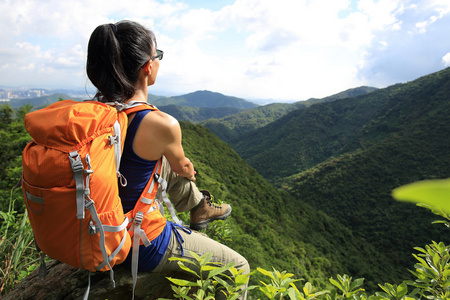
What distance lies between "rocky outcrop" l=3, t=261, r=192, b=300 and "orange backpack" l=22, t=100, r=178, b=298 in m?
0.56

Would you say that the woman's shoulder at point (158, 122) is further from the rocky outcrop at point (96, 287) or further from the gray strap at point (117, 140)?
the rocky outcrop at point (96, 287)

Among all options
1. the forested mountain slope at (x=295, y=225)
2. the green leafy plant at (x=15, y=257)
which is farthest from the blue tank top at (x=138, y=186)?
the forested mountain slope at (x=295, y=225)

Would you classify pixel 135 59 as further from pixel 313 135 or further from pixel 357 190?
pixel 313 135

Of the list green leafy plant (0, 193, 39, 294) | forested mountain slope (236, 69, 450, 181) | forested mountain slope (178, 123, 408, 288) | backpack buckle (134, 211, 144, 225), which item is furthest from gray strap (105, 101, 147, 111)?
forested mountain slope (236, 69, 450, 181)

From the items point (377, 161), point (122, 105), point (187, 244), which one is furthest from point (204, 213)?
point (377, 161)

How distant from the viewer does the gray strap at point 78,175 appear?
1.36 m

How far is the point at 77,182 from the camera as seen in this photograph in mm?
1371

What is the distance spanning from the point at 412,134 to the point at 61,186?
2941 inches

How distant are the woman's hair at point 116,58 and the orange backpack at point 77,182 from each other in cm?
22

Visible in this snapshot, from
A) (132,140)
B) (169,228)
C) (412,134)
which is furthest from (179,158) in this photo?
(412,134)

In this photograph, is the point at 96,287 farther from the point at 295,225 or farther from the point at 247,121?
the point at 247,121

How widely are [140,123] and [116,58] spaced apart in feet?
1.45

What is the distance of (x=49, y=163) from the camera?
1.37m

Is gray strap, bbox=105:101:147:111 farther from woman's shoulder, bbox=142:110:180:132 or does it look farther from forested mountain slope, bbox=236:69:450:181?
forested mountain slope, bbox=236:69:450:181
